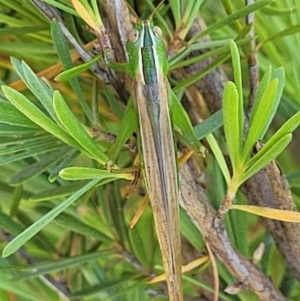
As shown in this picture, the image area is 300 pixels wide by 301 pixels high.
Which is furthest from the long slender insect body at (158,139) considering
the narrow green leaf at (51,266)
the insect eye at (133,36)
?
the narrow green leaf at (51,266)

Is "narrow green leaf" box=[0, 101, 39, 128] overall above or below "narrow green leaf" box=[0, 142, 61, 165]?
above

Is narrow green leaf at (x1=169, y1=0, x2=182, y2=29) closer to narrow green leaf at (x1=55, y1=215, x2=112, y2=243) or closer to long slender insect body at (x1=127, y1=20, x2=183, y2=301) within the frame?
long slender insect body at (x1=127, y1=20, x2=183, y2=301)

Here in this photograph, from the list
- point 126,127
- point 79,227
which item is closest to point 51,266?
point 79,227

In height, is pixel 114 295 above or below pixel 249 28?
below

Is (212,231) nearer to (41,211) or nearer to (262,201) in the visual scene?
(262,201)

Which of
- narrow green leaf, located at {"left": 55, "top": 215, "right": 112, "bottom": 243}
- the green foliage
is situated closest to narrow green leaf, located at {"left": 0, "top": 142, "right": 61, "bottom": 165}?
the green foliage

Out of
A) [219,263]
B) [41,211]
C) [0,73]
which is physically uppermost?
[0,73]

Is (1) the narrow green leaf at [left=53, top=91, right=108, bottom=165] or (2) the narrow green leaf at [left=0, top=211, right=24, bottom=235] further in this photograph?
(2) the narrow green leaf at [left=0, top=211, right=24, bottom=235]

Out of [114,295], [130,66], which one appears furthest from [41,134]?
[114,295]
